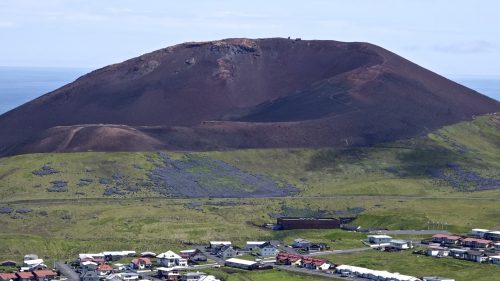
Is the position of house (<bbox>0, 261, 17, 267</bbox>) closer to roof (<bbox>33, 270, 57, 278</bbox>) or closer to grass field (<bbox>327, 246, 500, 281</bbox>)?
roof (<bbox>33, 270, 57, 278</bbox>)

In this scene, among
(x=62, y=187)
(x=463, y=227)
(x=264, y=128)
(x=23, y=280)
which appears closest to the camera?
(x=23, y=280)

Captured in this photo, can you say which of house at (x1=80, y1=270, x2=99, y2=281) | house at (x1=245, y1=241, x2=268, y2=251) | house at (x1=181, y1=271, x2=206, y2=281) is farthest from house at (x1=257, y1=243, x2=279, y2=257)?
house at (x1=80, y1=270, x2=99, y2=281)

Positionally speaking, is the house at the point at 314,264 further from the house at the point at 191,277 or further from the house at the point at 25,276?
the house at the point at 25,276

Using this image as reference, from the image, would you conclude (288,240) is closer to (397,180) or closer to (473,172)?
(397,180)

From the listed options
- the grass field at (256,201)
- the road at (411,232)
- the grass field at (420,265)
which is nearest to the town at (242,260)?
the grass field at (420,265)

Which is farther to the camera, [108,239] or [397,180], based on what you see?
[397,180]

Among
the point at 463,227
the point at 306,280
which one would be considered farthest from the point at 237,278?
the point at 463,227

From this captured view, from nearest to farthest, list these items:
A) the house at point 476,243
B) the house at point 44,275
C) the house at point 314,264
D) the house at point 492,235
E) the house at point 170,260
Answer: the house at point 44,275
the house at point 314,264
the house at point 170,260
the house at point 476,243
the house at point 492,235

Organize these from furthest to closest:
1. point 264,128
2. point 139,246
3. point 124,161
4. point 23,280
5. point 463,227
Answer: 1. point 264,128
2. point 124,161
3. point 463,227
4. point 139,246
5. point 23,280
